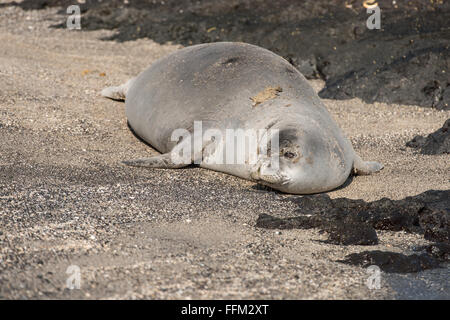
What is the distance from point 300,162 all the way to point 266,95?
0.89 m

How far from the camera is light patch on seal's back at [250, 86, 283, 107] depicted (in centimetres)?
516

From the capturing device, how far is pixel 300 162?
14.8 feet

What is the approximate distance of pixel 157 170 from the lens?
4.94m

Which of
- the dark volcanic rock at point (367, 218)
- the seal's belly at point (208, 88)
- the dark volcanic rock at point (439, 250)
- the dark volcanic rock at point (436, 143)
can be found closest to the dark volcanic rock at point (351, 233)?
the dark volcanic rock at point (367, 218)

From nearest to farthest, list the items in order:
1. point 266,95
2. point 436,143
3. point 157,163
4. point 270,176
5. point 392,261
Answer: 1. point 392,261
2. point 270,176
3. point 157,163
4. point 266,95
5. point 436,143

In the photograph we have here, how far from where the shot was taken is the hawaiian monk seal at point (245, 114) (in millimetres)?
4566

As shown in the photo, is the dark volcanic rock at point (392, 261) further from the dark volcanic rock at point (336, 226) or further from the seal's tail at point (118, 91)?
the seal's tail at point (118, 91)

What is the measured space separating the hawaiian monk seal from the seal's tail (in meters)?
0.38

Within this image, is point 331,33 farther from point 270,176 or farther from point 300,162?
point 270,176

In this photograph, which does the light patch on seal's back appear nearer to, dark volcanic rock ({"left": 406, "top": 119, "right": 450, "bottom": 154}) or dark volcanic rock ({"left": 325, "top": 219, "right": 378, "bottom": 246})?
dark volcanic rock ({"left": 406, "top": 119, "right": 450, "bottom": 154})

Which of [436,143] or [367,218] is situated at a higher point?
[436,143]

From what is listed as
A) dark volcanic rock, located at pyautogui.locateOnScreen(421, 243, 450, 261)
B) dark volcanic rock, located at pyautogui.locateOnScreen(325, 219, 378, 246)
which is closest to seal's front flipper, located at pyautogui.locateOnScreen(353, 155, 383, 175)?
dark volcanic rock, located at pyautogui.locateOnScreen(325, 219, 378, 246)

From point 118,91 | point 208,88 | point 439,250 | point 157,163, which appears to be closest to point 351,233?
point 439,250

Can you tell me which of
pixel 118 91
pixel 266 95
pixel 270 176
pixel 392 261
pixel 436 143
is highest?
pixel 118 91
